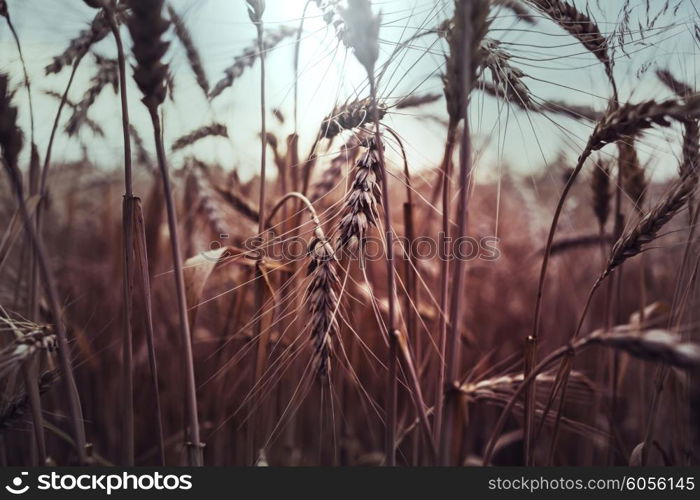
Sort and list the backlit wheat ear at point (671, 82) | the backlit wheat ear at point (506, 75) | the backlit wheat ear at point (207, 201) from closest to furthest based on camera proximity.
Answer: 1. the backlit wheat ear at point (506, 75)
2. the backlit wheat ear at point (671, 82)
3. the backlit wheat ear at point (207, 201)

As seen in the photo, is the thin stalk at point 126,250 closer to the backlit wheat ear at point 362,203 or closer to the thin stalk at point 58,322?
the thin stalk at point 58,322

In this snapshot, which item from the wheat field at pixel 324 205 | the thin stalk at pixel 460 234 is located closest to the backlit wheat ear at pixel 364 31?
the wheat field at pixel 324 205

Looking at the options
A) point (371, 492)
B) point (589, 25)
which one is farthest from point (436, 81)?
point (371, 492)

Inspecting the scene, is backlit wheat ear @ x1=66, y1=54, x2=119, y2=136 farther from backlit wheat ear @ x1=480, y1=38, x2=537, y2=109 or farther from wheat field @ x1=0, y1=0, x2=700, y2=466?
backlit wheat ear @ x1=480, y1=38, x2=537, y2=109

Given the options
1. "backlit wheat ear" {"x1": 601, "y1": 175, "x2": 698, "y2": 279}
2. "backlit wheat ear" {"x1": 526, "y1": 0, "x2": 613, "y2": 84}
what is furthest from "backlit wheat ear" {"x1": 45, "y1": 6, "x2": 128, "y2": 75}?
"backlit wheat ear" {"x1": 601, "y1": 175, "x2": 698, "y2": 279}

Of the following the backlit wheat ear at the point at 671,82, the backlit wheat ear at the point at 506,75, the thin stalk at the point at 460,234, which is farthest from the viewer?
the backlit wheat ear at the point at 671,82

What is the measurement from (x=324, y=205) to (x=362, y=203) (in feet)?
1.18

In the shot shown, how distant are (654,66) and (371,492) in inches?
31.6

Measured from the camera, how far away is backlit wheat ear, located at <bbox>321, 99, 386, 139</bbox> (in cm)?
65

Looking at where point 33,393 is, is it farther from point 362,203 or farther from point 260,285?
point 362,203

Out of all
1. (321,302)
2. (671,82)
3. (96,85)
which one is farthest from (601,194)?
(96,85)

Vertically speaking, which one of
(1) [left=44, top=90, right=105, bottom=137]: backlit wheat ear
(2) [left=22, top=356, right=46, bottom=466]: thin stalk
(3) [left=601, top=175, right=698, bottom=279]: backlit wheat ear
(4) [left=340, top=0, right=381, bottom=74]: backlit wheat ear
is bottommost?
(2) [left=22, top=356, right=46, bottom=466]: thin stalk

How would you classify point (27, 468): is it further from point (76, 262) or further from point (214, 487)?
point (76, 262)

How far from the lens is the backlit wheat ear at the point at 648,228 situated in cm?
61
